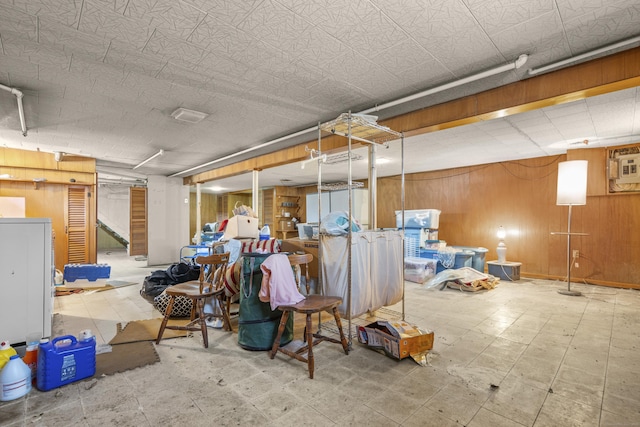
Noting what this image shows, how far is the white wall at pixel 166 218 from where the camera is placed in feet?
26.9

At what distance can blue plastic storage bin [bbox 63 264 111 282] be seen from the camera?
5160 millimetres

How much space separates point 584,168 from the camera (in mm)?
4809

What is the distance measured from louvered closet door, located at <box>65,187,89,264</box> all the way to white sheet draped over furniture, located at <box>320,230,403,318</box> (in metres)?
6.00

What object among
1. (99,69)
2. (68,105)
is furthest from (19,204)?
(99,69)

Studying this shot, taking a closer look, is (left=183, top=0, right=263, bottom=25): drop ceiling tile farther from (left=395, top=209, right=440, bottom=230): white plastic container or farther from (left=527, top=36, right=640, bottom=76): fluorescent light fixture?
(left=395, top=209, right=440, bottom=230): white plastic container

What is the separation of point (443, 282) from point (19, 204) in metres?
7.91

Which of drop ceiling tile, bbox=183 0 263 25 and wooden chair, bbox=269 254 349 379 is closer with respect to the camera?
drop ceiling tile, bbox=183 0 263 25

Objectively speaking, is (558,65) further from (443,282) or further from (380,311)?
(443,282)

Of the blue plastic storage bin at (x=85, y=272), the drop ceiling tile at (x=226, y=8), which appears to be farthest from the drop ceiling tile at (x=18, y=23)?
the blue plastic storage bin at (x=85, y=272)

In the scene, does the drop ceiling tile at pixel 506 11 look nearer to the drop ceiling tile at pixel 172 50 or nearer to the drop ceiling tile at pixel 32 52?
the drop ceiling tile at pixel 172 50

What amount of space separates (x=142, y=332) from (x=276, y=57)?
2.92 meters

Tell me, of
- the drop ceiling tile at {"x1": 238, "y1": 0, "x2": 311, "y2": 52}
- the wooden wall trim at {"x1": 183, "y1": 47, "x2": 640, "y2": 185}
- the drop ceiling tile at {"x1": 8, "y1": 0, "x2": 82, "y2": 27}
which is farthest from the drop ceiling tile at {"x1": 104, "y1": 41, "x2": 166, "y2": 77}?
the wooden wall trim at {"x1": 183, "y1": 47, "x2": 640, "y2": 185}

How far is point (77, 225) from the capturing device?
6.32 m

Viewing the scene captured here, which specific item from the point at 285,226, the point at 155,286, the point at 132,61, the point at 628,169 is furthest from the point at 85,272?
the point at 628,169
